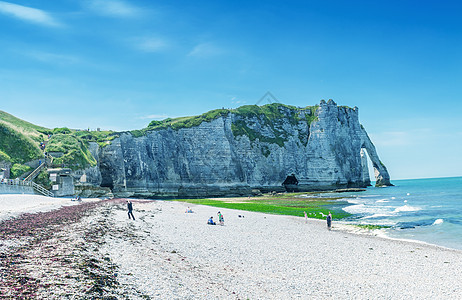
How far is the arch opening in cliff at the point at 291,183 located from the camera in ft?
327

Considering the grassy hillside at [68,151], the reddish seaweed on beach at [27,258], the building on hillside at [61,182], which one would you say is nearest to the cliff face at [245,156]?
the grassy hillside at [68,151]

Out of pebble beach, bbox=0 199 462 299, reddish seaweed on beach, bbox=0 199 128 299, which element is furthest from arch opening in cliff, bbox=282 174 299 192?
reddish seaweed on beach, bbox=0 199 128 299

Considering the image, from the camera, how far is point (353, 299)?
11.0 meters

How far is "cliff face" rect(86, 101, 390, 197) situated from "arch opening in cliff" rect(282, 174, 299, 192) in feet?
1.10

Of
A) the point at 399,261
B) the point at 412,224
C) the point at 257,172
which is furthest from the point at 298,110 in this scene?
the point at 399,261

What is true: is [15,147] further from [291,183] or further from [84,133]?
[291,183]

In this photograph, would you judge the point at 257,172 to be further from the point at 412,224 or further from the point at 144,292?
the point at 144,292

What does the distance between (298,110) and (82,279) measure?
11106 cm

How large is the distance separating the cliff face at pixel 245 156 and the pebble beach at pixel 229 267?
5108 centimetres

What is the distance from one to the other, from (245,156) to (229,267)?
80.6 m

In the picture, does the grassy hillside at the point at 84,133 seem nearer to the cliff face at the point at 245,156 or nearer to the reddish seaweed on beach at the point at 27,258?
the cliff face at the point at 245,156

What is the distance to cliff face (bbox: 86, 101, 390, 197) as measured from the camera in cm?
7638

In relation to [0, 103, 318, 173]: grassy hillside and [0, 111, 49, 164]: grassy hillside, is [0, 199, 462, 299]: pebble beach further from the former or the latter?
[0, 103, 318, 173]: grassy hillside

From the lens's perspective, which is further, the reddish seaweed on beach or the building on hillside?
the building on hillside
